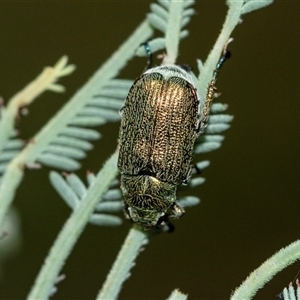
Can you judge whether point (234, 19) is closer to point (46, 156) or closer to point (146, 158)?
point (146, 158)

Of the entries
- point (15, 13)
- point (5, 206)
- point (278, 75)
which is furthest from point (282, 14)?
point (5, 206)

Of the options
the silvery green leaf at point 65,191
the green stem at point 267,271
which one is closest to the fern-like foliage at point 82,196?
the silvery green leaf at point 65,191

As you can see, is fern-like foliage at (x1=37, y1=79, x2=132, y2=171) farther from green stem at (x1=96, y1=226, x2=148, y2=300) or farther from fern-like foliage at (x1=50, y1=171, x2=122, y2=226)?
green stem at (x1=96, y1=226, x2=148, y2=300)

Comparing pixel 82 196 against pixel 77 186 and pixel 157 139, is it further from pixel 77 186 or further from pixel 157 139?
pixel 157 139

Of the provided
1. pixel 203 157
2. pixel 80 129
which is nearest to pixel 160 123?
pixel 80 129

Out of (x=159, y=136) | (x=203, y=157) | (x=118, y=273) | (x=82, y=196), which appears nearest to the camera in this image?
(x=118, y=273)

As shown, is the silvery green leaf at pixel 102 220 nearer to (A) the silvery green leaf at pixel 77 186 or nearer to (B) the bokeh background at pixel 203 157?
(A) the silvery green leaf at pixel 77 186

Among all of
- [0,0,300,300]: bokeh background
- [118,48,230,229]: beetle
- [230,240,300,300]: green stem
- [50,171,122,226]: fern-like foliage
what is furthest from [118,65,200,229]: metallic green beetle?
[0,0,300,300]: bokeh background
